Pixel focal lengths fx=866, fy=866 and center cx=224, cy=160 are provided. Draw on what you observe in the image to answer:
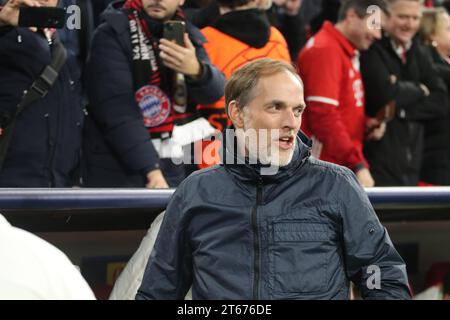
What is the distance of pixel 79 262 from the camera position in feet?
11.6

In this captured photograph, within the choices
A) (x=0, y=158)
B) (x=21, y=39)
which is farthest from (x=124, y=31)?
(x=0, y=158)

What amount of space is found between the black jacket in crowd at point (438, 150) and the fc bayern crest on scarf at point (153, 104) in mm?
2099

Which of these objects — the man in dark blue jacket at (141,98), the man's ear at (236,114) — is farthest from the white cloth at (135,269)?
the man's ear at (236,114)

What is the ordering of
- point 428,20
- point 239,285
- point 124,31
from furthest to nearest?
point 428,20
point 124,31
point 239,285

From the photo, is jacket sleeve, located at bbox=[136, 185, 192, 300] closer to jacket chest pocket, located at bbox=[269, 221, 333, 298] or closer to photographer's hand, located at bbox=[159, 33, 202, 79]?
jacket chest pocket, located at bbox=[269, 221, 333, 298]

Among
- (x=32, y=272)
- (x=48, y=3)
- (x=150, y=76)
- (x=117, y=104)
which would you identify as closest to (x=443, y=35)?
(x=150, y=76)

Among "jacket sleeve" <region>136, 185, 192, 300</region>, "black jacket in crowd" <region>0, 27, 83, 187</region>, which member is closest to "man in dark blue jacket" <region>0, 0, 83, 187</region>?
"black jacket in crowd" <region>0, 27, 83, 187</region>

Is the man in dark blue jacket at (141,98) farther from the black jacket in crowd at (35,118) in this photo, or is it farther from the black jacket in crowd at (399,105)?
the black jacket in crowd at (399,105)

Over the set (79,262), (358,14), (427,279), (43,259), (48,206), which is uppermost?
(43,259)

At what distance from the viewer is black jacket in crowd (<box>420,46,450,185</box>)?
17.7 feet

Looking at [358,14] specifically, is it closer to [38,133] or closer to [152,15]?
[152,15]

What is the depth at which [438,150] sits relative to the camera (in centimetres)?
545

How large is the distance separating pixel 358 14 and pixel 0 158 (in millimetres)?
2132

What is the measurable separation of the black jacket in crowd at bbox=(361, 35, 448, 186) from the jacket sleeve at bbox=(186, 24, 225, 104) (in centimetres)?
118
